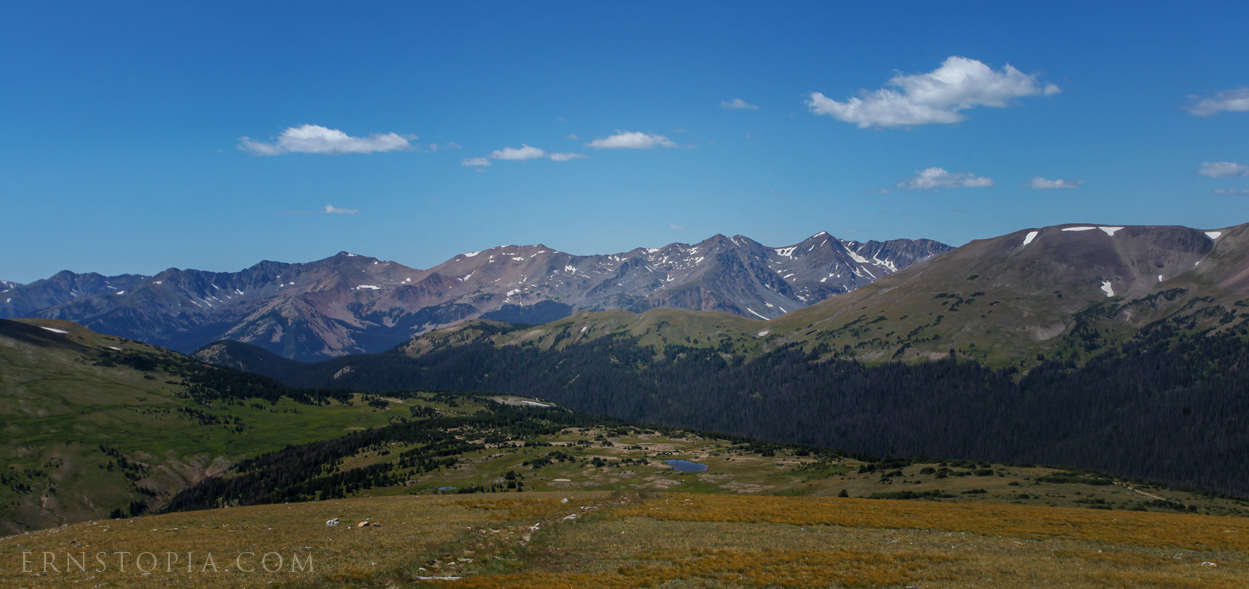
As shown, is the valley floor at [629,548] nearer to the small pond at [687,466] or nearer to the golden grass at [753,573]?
the golden grass at [753,573]

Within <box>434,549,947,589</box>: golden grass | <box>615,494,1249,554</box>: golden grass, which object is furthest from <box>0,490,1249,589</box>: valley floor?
<box>615,494,1249,554</box>: golden grass

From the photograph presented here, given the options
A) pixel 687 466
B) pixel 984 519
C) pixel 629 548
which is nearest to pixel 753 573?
pixel 629 548

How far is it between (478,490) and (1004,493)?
303 ft

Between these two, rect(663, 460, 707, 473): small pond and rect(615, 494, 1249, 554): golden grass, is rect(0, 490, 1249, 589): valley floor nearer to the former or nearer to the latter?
rect(615, 494, 1249, 554): golden grass

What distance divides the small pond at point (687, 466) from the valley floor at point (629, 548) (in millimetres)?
83723

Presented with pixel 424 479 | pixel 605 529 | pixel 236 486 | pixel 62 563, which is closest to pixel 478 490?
pixel 424 479

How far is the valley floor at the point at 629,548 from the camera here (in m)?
40.3

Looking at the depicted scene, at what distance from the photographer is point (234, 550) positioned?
46.1 meters

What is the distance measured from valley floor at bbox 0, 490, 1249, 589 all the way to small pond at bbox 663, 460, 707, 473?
83.7 m

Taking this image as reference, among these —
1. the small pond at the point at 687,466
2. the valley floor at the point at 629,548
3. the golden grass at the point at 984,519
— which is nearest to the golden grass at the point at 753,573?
the valley floor at the point at 629,548

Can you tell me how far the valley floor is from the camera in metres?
40.3

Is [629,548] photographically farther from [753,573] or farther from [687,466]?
[687,466]

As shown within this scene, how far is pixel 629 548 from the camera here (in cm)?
5347

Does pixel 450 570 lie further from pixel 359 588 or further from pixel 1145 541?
pixel 1145 541
